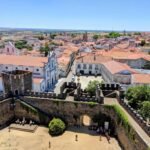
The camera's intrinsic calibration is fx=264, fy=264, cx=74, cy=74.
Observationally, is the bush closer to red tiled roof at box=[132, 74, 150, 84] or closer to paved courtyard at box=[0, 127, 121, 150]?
paved courtyard at box=[0, 127, 121, 150]

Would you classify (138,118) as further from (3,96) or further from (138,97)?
(3,96)

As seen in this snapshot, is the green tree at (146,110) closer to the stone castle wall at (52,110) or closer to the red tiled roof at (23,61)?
the stone castle wall at (52,110)

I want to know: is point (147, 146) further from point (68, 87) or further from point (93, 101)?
point (68, 87)

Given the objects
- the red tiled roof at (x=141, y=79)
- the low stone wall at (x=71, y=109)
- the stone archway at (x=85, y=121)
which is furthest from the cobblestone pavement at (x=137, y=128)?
the red tiled roof at (x=141, y=79)

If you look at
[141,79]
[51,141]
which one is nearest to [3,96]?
[51,141]

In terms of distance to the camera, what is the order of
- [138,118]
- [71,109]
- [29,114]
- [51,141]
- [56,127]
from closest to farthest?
[138,118] < [51,141] < [56,127] < [71,109] < [29,114]

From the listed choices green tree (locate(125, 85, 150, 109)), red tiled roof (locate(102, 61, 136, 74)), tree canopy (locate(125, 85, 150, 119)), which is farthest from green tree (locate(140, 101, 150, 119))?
red tiled roof (locate(102, 61, 136, 74))
